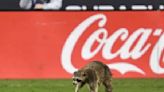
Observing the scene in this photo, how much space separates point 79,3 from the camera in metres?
19.3

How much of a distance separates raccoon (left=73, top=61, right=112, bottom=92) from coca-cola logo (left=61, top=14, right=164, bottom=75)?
4.69m

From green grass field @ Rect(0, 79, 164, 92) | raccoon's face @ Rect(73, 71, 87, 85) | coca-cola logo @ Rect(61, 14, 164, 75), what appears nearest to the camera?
raccoon's face @ Rect(73, 71, 87, 85)

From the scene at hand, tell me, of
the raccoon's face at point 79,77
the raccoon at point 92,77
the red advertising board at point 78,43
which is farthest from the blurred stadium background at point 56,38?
the raccoon's face at point 79,77

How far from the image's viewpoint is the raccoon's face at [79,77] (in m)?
12.7

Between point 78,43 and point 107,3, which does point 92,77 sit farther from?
point 107,3

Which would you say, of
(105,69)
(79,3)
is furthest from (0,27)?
(105,69)

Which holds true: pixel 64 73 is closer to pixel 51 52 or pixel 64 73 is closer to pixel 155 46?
pixel 51 52

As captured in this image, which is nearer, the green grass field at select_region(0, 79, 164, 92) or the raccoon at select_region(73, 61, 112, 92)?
the raccoon at select_region(73, 61, 112, 92)

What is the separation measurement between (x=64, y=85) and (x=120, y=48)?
2.33 metres

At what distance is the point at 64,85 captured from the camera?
58.3 feet

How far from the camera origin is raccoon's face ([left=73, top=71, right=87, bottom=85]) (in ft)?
41.7

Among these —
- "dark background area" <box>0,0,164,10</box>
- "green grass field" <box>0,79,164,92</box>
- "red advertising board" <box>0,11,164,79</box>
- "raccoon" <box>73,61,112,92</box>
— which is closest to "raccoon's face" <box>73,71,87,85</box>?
"raccoon" <box>73,61,112,92</box>

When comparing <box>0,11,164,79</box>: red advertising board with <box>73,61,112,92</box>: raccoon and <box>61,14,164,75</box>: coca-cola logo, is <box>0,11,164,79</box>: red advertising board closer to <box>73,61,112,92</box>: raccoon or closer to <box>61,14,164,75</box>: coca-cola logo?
<box>61,14,164,75</box>: coca-cola logo

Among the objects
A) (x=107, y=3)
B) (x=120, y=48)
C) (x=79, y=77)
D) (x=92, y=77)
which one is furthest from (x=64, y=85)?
(x=79, y=77)
